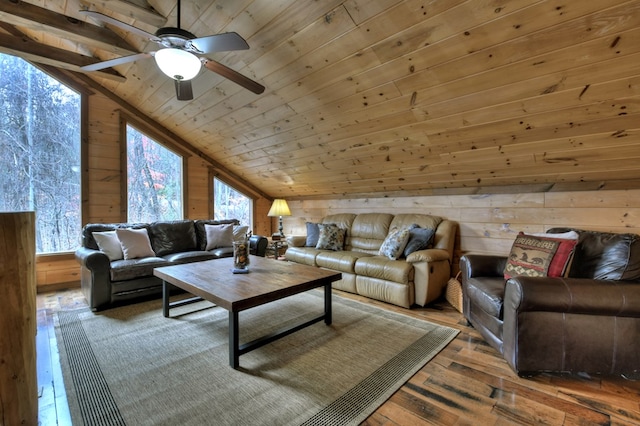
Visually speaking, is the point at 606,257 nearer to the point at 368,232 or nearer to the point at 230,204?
the point at 368,232

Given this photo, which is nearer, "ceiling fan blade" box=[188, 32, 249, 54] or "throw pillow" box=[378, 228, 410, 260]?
"ceiling fan blade" box=[188, 32, 249, 54]

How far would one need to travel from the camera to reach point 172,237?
401 centimetres

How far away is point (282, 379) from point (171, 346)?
986 mm

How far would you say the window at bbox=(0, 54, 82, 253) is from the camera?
3.55 metres

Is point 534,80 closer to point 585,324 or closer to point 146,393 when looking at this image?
point 585,324

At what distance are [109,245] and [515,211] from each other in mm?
4497

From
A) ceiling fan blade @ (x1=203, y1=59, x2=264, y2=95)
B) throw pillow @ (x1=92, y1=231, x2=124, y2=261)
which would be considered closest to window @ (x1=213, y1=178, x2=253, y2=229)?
throw pillow @ (x1=92, y1=231, x2=124, y2=261)

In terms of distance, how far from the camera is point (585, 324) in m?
1.81

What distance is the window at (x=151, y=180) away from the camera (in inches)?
179

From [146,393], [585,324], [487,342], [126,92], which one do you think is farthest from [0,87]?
[585,324]

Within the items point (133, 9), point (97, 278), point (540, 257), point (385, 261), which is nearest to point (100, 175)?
point (97, 278)

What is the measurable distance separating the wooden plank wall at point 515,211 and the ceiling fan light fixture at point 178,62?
304 cm

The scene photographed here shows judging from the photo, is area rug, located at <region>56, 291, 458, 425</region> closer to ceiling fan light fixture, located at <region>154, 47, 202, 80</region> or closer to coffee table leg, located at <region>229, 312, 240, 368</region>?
coffee table leg, located at <region>229, 312, 240, 368</region>

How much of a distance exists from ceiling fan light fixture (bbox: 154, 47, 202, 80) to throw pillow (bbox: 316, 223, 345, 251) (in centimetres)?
272
